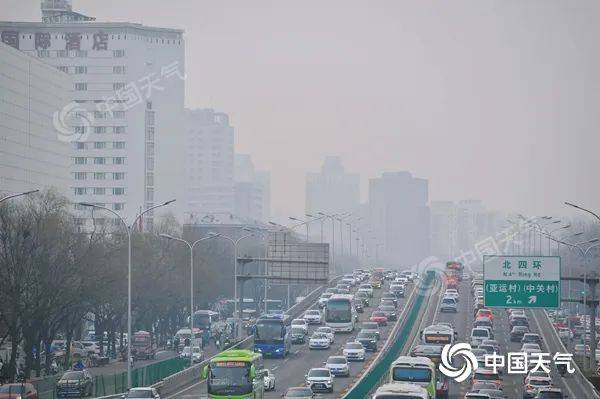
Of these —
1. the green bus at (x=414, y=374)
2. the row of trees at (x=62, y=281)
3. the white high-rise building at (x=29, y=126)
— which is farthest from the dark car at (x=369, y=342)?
the white high-rise building at (x=29, y=126)

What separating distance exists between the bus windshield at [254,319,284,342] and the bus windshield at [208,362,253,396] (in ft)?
90.9

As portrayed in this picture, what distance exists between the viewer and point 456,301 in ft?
388

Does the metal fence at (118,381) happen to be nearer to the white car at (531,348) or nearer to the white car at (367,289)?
the white car at (531,348)

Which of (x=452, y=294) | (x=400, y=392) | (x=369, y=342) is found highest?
(x=452, y=294)

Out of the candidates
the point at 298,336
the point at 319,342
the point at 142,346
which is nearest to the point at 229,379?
the point at 319,342

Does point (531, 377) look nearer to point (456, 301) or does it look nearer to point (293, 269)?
Result: point (293, 269)

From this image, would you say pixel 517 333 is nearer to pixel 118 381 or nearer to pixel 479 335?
pixel 479 335

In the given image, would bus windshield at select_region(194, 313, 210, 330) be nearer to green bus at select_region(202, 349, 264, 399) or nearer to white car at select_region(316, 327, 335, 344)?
white car at select_region(316, 327, 335, 344)

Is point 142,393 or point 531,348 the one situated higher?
point 142,393

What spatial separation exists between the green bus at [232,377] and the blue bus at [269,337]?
27.2 meters

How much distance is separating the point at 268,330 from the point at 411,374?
102 ft

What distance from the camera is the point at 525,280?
6569cm

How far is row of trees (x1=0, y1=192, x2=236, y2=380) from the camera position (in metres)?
75.1

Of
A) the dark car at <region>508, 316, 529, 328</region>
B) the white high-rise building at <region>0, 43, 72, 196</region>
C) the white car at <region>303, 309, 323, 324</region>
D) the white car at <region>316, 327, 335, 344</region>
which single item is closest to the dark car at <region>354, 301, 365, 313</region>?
the white car at <region>303, 309, 323, 324</region>
